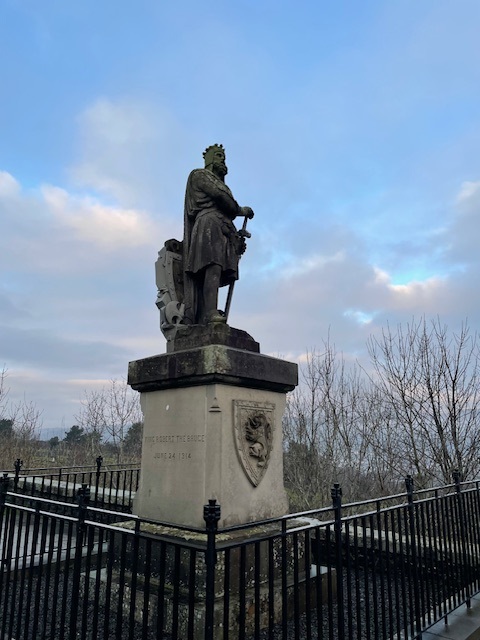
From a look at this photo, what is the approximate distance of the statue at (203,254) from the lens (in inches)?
223

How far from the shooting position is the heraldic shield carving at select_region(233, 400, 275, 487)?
15.4 feet

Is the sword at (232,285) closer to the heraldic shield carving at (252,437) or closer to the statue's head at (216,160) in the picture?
the statue's head at (216,160)

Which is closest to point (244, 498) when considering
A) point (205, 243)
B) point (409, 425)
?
point (205, 243)

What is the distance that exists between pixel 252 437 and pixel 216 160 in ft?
12.1

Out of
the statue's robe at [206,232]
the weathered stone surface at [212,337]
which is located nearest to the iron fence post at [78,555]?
the weathered stone surface at [212,337]

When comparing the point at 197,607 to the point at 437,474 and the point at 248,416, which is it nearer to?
the point at 248,416

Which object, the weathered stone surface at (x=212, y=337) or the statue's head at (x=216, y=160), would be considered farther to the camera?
the statue's head at (x=216, y=160)

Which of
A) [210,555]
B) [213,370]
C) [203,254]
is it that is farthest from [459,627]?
[203,254]

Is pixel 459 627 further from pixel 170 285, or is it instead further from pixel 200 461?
pixel 170 285

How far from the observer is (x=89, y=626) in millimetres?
4414

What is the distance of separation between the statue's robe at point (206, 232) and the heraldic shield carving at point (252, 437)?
1.49 metres

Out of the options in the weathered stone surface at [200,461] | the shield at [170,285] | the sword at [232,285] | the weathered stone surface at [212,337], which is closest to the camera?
the weathered stone surface at [200,461]

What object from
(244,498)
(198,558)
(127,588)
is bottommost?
(127,588)

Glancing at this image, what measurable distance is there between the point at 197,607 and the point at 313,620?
1362mm
